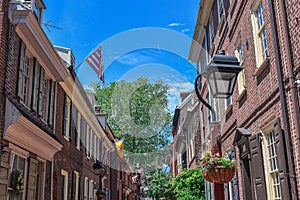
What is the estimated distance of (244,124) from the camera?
8812 mm

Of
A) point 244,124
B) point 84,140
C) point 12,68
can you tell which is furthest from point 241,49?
point 84,140

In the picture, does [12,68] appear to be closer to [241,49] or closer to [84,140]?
[241,49]

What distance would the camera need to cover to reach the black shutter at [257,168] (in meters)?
7.32

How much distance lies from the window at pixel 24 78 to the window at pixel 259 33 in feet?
17.9

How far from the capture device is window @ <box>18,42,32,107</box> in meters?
8.71

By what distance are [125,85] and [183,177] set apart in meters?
8.35

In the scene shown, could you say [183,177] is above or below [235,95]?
below

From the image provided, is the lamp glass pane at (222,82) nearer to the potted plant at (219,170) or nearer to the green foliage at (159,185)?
the potted plant at (219,170)

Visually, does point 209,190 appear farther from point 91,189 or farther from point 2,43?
point 2,43

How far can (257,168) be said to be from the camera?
298 inches

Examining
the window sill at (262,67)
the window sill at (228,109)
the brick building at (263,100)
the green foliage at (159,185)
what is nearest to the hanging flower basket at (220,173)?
the brick building at (263,100)

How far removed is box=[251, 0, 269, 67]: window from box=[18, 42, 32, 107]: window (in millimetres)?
5460

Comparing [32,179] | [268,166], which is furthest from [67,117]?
[268,166]

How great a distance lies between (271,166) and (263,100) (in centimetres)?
130
